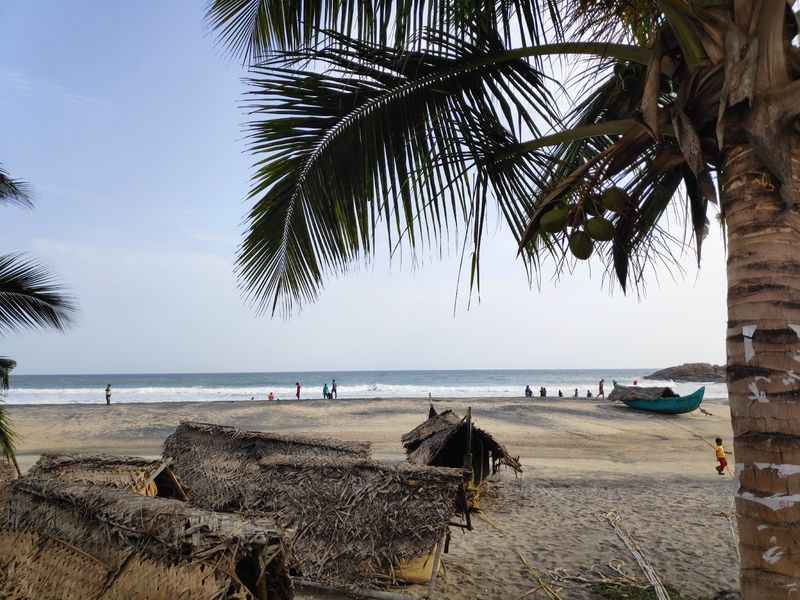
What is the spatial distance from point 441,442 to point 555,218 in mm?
6362

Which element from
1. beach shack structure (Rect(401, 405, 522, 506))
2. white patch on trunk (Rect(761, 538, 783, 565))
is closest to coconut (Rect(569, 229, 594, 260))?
white patch on trunk (Rect(761, 538, 783, 565))

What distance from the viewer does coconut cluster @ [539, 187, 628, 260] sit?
2787 mm

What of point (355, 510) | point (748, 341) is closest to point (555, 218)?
point (748, 341)

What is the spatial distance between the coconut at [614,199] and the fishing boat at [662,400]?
2190cm

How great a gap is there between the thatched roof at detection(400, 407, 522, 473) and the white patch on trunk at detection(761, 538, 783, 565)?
A: 6.06m

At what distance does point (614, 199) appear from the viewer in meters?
2.86

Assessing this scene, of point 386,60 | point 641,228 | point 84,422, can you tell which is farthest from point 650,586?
point 84,422

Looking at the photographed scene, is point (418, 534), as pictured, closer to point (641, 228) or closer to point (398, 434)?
point (641, 228)

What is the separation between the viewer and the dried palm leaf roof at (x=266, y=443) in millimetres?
6285

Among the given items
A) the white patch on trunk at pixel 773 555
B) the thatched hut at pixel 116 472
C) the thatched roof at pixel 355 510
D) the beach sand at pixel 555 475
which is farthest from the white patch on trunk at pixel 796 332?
the thatched hut at pixel 116 472

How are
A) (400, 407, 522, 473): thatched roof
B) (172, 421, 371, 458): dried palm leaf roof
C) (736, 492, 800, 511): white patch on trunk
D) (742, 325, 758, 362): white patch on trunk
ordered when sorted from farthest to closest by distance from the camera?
(400, 407, 522, 473): thatched roof, (172, 421, 371, 458): dried palm leaf roof, (742, 325, 758, 362): white patch on trunk, (736, 492, 800, 511): white patch on trunk

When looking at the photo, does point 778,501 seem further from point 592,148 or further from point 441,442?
point 441,442

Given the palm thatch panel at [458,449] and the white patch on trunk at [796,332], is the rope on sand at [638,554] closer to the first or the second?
the palm thatch panel at [458,449]

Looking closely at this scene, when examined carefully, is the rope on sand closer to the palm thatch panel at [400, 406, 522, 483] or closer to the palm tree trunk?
the palm thatch panel at [400, 406, 522, 483]
